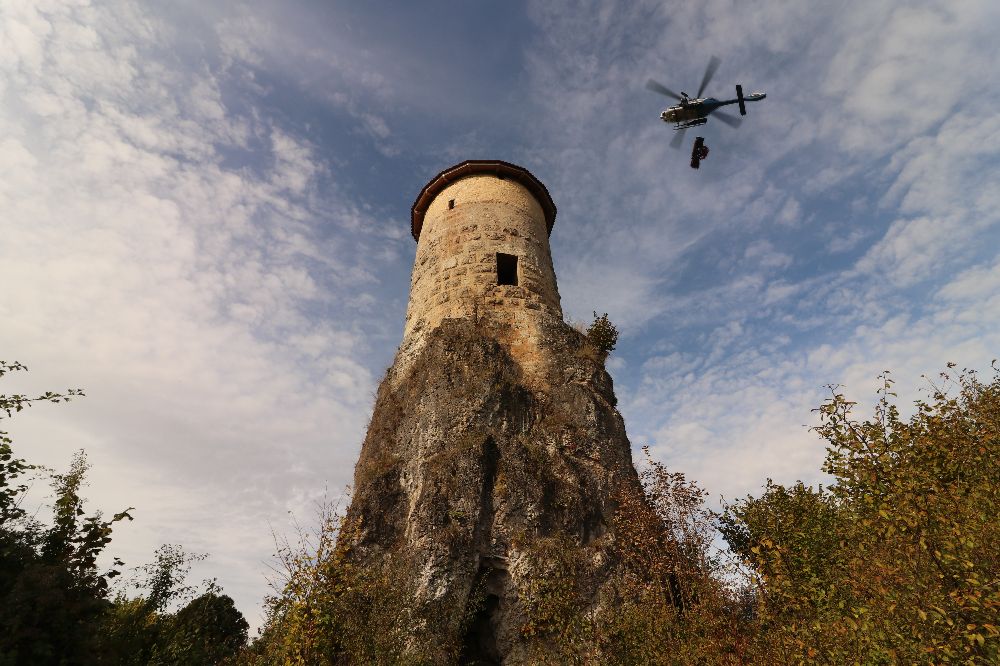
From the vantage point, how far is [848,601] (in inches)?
245

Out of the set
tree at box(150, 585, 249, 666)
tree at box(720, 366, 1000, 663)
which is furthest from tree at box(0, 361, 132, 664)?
tree at box(720, 366, 1000, 663)

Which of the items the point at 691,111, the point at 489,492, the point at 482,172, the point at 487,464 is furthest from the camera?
the point at 482,172

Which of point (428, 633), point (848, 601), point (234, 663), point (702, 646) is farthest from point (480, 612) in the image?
point (234, 663)

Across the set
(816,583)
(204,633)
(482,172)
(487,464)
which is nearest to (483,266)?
(482,172)

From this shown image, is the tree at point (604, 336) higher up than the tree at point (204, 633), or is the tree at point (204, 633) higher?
the tree at point (604, 336)

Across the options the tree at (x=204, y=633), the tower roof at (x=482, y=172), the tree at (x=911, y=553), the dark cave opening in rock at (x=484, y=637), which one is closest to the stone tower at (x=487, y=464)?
the dark cave opening in rock at (x=484, y=637)

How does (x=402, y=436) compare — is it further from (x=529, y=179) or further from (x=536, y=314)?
(x=529, y=179)

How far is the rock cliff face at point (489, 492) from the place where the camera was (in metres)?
8.86

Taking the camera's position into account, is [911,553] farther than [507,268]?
No

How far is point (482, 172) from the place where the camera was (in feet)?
57.1

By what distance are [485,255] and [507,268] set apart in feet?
3.81

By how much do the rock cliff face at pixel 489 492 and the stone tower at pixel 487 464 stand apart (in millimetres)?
31

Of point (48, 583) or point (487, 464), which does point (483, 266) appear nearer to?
point (487, 464)

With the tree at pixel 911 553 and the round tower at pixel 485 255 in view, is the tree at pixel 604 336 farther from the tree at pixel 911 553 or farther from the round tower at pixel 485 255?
the tree at pixel 911 553
